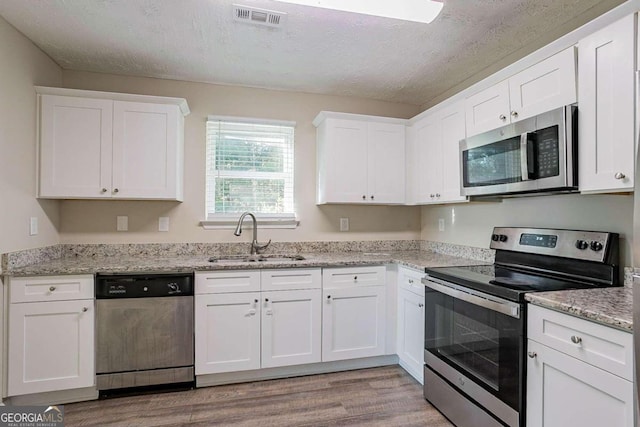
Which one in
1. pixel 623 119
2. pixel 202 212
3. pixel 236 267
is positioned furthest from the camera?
pixel 202 212

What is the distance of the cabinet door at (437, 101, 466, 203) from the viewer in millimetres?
2541

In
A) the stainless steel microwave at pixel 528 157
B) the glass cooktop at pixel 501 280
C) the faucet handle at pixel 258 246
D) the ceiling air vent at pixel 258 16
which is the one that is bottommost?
the glass cooktop at pixel 501 280

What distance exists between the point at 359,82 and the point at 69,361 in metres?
3.06

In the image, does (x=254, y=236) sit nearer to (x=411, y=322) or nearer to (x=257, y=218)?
(x=257, y=218)

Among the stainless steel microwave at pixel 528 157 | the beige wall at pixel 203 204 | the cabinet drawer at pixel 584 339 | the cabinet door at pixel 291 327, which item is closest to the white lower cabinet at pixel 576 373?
the cabinet drawer at pixel 584 339

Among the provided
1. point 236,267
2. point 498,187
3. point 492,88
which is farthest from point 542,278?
point 236,267

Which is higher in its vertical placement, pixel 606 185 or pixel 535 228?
pixel 606 185

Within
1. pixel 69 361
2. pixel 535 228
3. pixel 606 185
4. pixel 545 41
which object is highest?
pixel 545 41

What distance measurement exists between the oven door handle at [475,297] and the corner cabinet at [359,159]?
3.61 ft

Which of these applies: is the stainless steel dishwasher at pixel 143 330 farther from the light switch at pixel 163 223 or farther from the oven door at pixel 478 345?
the oven door at pixel 478 345

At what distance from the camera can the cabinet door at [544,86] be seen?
170cm

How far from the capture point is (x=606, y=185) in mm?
1533

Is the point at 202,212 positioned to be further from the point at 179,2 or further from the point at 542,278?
the point at 542,278

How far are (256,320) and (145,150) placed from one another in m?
1.58
